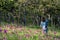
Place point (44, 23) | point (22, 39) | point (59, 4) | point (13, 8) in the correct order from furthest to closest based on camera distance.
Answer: point (13, 8), point (59, 4), point (44, 23), point (22, 39)

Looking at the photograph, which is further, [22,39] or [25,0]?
[25,0]

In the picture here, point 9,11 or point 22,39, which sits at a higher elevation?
point 22,39

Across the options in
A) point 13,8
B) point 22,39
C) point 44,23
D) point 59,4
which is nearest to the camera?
point 22,39

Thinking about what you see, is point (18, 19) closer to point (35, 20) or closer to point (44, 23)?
point (35, 20)

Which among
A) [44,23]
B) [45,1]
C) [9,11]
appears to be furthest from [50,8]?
[44,23]

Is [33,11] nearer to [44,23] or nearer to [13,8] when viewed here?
[13,8]

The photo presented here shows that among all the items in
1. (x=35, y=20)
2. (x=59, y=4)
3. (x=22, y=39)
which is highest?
(x=22, y=39)

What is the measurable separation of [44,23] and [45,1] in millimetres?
15017

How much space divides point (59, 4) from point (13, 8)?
6086mm

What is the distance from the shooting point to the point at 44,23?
15203 millimetres

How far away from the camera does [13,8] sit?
3189cm

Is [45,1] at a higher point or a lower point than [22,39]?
lower

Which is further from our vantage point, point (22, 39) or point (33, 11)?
point (33, 11)

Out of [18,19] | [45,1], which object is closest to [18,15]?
[18,19]
